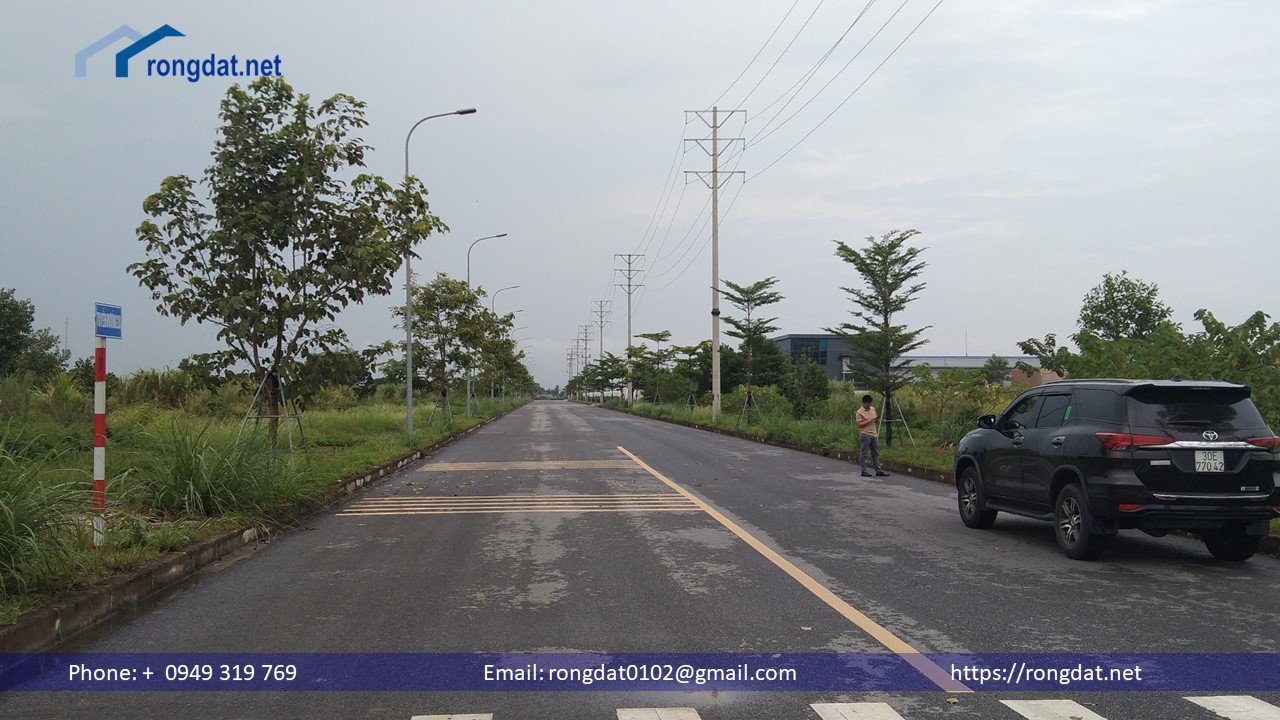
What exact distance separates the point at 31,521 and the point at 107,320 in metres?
1.81

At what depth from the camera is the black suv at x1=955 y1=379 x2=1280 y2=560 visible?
7.71m

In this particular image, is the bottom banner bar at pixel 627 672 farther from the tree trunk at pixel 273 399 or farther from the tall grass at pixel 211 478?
the tree trunk at pixel 273 399

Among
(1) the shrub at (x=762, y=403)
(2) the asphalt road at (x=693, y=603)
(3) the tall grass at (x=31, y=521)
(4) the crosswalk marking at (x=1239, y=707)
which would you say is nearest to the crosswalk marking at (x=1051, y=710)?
(2) the asphalt road at (x=693, y=603)

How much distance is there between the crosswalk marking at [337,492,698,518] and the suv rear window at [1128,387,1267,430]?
554 cm

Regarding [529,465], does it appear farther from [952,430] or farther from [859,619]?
[859,619]

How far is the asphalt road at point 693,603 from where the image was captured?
455 cm

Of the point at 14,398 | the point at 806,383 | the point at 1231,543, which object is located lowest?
the point at 1231,543

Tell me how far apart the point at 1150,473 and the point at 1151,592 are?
1.22 m

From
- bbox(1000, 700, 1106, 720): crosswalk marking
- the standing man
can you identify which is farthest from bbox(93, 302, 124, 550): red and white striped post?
the standing man

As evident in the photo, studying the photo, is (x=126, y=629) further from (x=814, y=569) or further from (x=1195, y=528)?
(x=1195, y=528)

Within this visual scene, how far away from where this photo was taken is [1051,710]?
4.41m

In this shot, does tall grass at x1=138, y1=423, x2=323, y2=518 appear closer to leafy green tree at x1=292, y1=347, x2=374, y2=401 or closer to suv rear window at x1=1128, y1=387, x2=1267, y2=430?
leafy green tree at x1=292, y1=347, x2=374, y2=401

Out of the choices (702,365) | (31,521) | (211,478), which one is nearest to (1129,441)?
(31,521)

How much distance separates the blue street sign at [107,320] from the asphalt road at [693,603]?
224 cm
